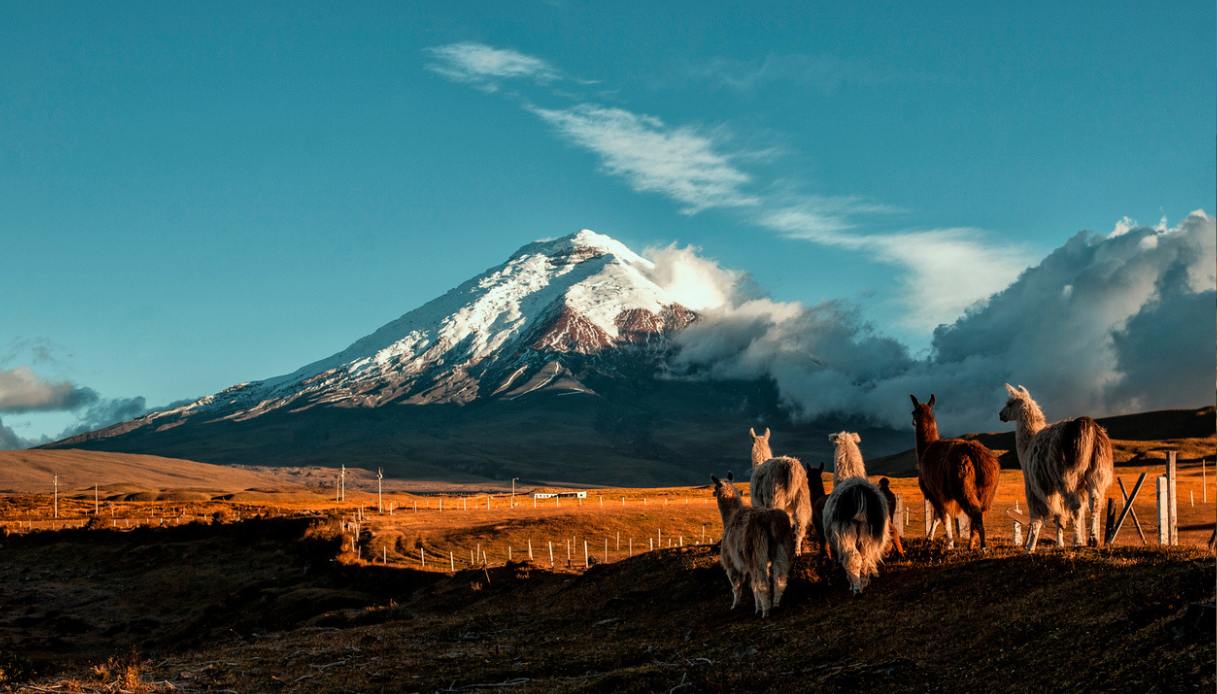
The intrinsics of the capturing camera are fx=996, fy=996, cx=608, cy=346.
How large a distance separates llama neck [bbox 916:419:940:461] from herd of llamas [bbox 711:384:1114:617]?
0.18 metres

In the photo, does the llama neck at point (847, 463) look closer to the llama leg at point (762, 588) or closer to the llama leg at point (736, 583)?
the llama leg at point (736, 583)

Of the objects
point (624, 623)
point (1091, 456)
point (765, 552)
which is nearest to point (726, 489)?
point (624, 623)

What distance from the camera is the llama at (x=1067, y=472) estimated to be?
16562 mm

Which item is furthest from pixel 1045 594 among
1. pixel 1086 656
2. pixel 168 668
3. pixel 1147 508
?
pixel 1147 508

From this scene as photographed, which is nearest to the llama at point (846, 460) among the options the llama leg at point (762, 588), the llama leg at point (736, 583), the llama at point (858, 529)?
the llama leg at point (736, 583)

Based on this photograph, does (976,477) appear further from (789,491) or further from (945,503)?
(789,491)

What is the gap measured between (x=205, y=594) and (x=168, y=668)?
30.4 m

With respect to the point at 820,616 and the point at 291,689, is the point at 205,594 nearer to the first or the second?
the point at 291,689

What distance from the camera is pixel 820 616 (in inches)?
645

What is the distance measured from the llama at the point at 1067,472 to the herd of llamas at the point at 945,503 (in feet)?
0.05

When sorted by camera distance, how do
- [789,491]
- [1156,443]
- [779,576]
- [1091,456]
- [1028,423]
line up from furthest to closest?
[1156,443] < [789,491] < [1028,423] < [779,576] < [1091,456]

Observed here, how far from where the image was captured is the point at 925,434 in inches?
848

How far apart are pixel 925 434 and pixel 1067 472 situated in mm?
4920

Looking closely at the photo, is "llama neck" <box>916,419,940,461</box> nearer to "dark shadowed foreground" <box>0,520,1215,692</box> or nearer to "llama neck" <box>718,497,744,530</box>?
"dark shadowed foreground" <box>0,520,1215,692</box>
